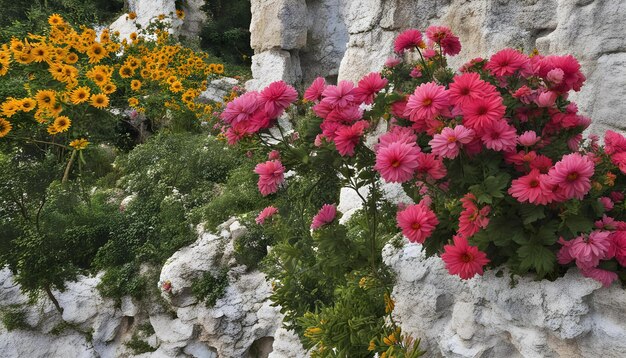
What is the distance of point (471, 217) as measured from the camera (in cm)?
175

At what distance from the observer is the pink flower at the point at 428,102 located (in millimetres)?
1789

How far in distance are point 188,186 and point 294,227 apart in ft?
8.72

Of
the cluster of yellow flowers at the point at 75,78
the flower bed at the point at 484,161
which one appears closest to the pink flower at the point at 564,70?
the flower bed at the point at 484,161

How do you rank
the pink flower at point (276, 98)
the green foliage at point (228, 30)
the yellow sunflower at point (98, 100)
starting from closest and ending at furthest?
the pink flower at point (276, 98) < the yellow sunflower at point (98, 100) < the green foliage at point (228, 30)

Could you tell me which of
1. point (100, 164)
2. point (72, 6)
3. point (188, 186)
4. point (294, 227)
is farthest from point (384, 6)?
point (72, 6)

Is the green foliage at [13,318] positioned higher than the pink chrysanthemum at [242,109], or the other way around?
the pink chrysanthemum at [242,109]

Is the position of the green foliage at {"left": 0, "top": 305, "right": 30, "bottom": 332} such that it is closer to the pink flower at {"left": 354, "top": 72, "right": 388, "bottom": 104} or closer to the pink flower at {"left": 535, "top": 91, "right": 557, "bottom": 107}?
the pink flower at {"left": 354, "top": 72, "right": 388, "bottom": 104}

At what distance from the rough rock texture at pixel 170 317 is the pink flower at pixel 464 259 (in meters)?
2.34

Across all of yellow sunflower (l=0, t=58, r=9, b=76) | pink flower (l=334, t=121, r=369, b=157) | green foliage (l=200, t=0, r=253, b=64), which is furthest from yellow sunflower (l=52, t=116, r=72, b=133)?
green foliage (l=200, t=0, r=253, b=64)

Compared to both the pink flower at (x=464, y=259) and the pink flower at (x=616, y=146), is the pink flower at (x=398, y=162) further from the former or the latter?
the pink flower at (x=616, y=146)

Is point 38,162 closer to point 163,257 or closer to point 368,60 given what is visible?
point 163,257

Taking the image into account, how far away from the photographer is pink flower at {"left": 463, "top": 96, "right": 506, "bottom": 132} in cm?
167

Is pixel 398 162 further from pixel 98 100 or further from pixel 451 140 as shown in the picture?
pixel 98 100

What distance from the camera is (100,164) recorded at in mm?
7219
